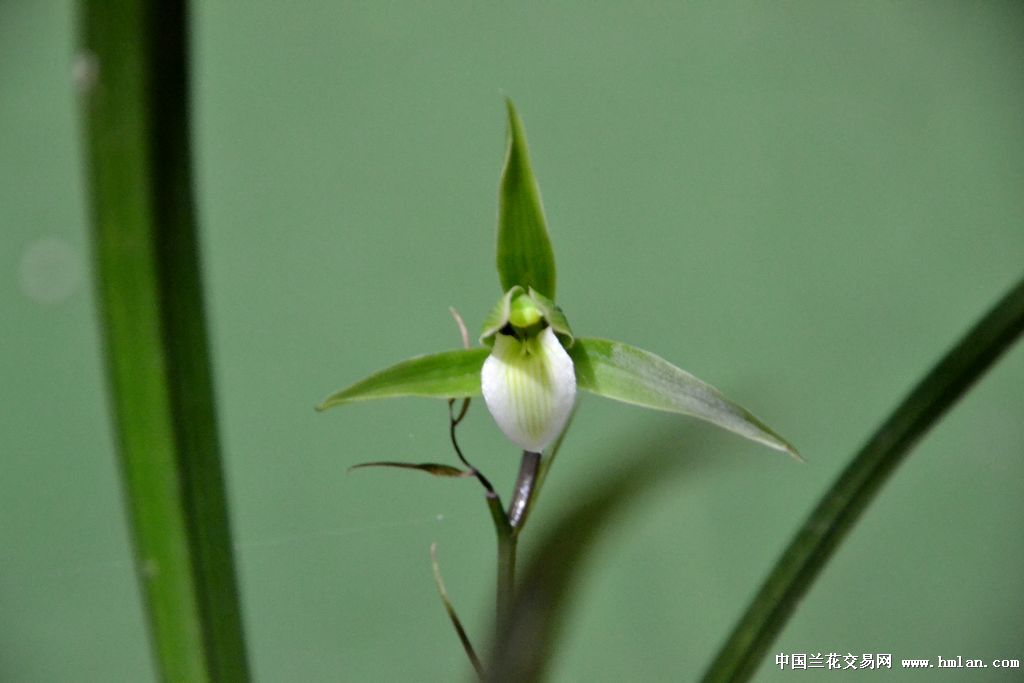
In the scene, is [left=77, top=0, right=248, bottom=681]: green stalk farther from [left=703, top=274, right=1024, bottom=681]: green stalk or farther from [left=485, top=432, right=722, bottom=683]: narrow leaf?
[left=703, top=274, right=1024, bottom=681]: green stalk

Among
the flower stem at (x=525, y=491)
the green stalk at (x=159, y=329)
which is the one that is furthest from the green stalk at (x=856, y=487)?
the green stalk at (x=159, y=329)

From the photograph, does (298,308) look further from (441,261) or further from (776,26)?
(776,26)

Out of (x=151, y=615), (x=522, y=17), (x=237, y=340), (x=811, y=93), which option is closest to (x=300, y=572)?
(x=237, y=340)

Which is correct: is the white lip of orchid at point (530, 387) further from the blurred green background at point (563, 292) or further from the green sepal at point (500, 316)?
the blurred green background at point (563, 292)

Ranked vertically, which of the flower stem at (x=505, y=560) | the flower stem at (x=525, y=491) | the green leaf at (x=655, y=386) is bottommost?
the flower stem at (x=505, y=560)

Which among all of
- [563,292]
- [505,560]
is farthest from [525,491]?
[563,292]

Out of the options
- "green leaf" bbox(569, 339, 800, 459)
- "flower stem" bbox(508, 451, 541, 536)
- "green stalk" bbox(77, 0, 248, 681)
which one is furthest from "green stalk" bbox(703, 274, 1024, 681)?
"green stalk" bbox(77, 0, 248, 681)

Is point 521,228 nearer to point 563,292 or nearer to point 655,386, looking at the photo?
point 655,386
